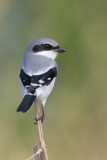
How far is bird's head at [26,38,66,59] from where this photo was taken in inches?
129

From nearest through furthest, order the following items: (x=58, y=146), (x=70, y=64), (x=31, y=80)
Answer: (x=31, y=80) → (x=58, y=146) → (x=70, y=64)

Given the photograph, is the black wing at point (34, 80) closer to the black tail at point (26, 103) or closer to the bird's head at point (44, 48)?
the black tail at point (26, 103)

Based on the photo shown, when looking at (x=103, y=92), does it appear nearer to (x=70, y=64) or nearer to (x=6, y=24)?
(x=70, y=64)

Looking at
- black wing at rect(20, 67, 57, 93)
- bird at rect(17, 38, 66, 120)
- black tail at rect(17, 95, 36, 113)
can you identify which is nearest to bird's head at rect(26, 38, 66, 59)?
bird at rect(17, 38, 66, 120)

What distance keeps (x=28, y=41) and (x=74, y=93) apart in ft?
2.64

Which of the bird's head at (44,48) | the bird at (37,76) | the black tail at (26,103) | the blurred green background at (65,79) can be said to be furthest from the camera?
the blurred green background at (65,79)

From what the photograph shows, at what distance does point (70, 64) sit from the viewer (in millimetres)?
4270

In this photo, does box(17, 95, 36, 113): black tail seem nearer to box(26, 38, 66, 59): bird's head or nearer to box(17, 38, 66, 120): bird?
box(17, 38, 66, 120): bird

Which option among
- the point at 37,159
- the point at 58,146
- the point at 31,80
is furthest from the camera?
the point at 58,146

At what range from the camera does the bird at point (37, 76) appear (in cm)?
286

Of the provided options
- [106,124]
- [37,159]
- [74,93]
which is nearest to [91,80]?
[74,93]

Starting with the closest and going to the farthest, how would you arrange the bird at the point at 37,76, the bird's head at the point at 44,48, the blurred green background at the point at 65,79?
the bird at the point at 37,76 < the bird's head at the point at 44,48 < the blurred green background at the point at 65,79

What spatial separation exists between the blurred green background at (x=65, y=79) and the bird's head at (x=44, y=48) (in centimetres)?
73

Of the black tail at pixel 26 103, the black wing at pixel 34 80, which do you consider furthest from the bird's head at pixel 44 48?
the black tail at pixel 26 103
